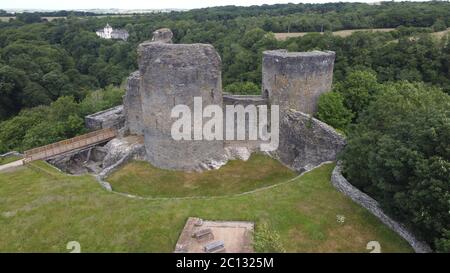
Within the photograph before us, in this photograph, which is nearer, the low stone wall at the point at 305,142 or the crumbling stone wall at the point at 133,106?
the low stone wall at the point at 305,142

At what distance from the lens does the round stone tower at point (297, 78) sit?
2330 cm

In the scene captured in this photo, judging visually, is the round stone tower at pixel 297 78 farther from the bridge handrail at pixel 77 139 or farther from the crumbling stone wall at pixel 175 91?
the bridge handrail at pixel 77 139

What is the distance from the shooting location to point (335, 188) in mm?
18812

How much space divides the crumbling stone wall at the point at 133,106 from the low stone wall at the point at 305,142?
10.1m

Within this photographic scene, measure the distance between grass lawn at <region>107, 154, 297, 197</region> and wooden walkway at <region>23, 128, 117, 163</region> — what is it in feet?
16.9

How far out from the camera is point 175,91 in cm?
2217

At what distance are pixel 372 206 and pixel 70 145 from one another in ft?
67.7

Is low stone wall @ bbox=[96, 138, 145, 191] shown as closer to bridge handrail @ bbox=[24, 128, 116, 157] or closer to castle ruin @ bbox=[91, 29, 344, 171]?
castle ruin @ bbox=[91, 29, 344, 171]

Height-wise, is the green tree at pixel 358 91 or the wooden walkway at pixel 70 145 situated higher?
the green tree at pixel 358 91

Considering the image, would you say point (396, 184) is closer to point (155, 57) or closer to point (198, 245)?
point (198, 245)

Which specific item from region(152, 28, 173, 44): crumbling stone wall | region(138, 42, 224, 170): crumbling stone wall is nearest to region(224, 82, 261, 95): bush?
region(152, 28, 173, 44): crumbling stone wall

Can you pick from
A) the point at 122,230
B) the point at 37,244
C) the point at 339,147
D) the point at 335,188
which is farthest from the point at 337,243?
the point at 37,244

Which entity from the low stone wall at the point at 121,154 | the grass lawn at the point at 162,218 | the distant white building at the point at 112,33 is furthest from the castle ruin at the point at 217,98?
the distant white building at the point at 112,33
